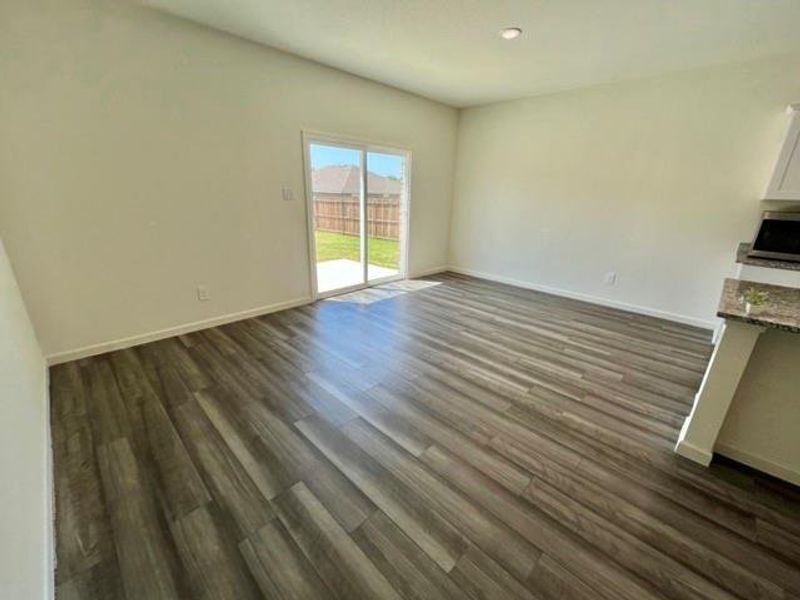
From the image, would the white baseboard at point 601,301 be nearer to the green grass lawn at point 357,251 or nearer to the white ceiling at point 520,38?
the green grass lawn at point 357,251

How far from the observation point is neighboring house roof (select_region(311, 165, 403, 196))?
12.6 feet

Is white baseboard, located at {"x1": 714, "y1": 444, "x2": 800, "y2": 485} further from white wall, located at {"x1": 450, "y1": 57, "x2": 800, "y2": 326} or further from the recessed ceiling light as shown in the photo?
the recessed ceiling light

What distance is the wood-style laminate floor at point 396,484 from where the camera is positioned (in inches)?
48.3

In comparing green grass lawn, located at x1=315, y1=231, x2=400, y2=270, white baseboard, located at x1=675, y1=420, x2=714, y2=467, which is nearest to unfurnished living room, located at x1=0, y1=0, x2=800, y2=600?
white baseboard, located at x1=675, y1=420, x2=714, y2=467

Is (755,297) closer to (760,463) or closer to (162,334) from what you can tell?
(760,463)

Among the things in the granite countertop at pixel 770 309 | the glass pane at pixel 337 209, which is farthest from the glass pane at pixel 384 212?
the granite countertop at pixel 770 309

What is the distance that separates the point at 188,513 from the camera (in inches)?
56.2

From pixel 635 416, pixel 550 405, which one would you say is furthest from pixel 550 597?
pixel 635 416

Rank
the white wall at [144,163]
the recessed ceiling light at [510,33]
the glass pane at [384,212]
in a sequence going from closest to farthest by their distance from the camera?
the white wall at [144,163]
the recessed ceiling light at [510,33]
the glass pane at [384,212]

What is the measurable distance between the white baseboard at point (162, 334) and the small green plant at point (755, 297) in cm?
369

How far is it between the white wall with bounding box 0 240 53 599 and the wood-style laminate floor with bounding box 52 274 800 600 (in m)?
0.11

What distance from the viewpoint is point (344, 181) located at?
4211mm

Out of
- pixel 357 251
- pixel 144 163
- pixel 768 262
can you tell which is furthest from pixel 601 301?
pixel 144 163

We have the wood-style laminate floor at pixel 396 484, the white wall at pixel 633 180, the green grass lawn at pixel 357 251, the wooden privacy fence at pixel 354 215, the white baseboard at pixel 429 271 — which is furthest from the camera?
the white baseboard at pixel 429 271
